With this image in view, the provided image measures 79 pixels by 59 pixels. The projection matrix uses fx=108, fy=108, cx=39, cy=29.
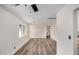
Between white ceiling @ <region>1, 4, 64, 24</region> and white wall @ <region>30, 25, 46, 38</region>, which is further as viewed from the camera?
white wall @ <region>30, 25, 46, 38</region>

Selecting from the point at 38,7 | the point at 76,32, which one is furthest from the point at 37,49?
the point at 76,32

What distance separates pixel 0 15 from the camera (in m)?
3.79

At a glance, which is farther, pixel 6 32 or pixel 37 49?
pixel 37 49

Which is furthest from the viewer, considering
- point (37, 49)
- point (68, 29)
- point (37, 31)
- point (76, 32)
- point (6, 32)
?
point (37, 31)

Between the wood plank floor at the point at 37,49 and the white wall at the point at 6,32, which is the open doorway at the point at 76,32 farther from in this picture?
the wood plank floor at the point at 37,49

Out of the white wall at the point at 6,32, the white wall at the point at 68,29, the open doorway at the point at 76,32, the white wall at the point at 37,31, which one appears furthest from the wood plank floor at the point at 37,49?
the white wall at the point at 37,31

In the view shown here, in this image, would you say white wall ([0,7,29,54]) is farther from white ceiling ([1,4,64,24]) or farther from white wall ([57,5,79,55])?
white wall ([57,5,79,55])

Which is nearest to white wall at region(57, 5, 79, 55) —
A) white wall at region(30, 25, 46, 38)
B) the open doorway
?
the open doorway

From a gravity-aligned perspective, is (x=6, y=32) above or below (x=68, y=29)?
below

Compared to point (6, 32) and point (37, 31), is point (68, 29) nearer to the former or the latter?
point (6, 32)

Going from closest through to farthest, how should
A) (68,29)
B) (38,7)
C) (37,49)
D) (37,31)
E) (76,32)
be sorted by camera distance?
1. (76,32)
2. (68,29)
3. (38,7)
4. (37,49)
5. (37,31)
